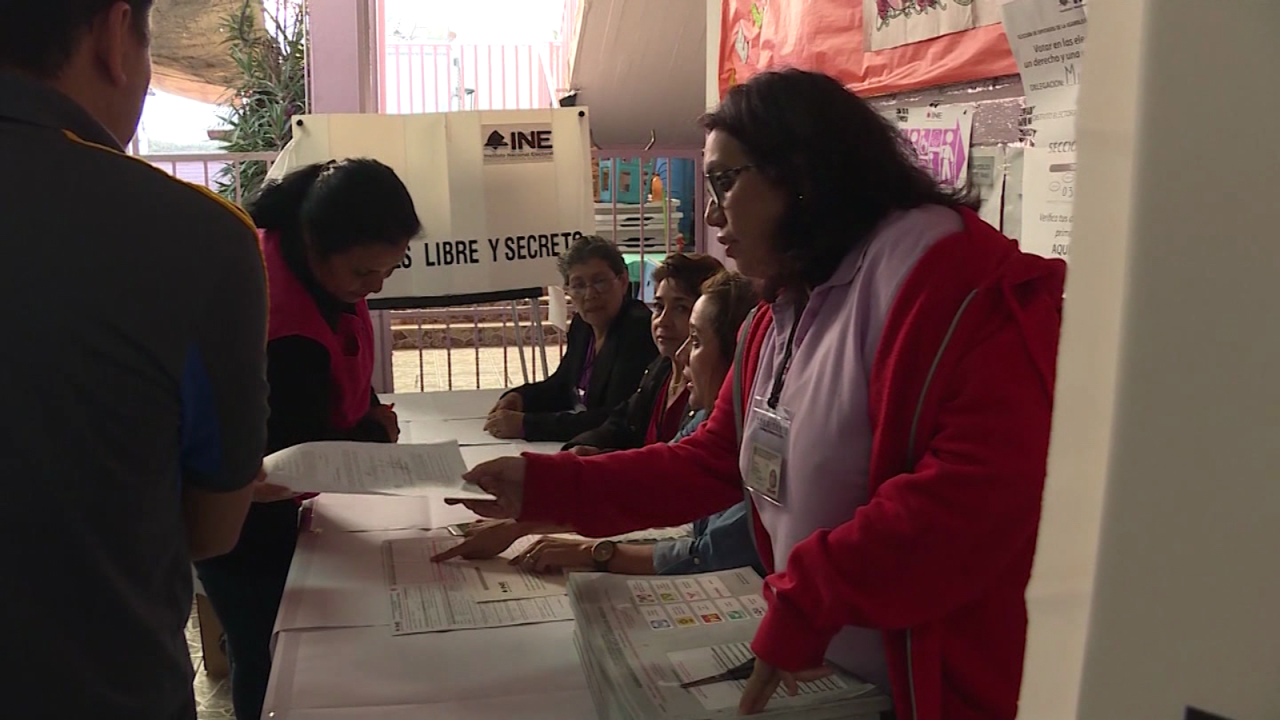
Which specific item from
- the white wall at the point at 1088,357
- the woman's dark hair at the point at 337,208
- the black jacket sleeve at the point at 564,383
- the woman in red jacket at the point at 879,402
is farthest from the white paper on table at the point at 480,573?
the black jacket sleeve at the point at 564,383

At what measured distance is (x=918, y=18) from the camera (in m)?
1.63

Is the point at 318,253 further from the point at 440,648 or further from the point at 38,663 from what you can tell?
the point at 38,663

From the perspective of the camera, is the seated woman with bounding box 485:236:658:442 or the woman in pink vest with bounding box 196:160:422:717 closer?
the woman in pink vest with bounding box 196:160:422:717

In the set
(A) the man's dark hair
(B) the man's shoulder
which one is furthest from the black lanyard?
(A) the man's dark hair

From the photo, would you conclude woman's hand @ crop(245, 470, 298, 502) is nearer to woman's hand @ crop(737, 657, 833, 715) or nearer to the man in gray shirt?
the man in gray shirt

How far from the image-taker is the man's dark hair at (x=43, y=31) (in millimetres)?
727

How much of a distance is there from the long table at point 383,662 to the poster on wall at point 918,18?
1.01 metres

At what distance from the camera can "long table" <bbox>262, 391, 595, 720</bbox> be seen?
1.06 m

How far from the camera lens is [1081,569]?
0.30 meters

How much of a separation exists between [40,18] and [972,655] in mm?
930

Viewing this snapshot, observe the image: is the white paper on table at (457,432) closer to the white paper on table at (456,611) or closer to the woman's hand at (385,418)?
the woman's hand at (385,418)

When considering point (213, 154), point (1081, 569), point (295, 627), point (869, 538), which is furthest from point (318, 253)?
point (213, 154)

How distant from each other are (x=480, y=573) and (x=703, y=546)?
0.32 meters

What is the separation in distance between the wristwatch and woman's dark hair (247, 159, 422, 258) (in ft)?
2.14
